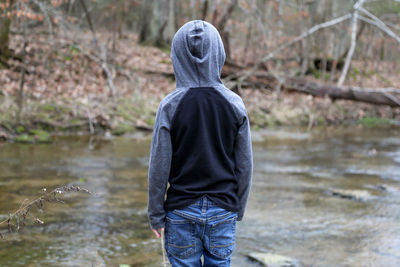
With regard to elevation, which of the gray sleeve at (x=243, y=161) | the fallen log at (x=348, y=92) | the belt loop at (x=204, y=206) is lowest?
the fallen log at (x=348, y=92)

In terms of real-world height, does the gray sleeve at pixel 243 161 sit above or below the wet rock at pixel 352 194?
above

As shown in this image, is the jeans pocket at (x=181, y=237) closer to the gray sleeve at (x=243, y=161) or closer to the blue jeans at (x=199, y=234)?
the blue jeans at (x=199, y=234)

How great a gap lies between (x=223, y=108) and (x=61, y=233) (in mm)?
3438

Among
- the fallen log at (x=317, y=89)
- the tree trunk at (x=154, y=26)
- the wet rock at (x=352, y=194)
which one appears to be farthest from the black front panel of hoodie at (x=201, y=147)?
the tree trunk at (x=154, y=26)

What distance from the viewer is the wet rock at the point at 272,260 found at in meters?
4.76

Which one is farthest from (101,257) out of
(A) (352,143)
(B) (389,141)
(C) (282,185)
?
(B) (389,141)

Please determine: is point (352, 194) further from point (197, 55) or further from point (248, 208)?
point (197, 55)

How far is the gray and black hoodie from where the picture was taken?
276 centimetres

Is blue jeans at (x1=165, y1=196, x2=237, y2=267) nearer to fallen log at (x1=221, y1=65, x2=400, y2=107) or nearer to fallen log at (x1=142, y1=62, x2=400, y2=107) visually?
fallen log at (x1=142, y1=62, x2=400, y2=107)

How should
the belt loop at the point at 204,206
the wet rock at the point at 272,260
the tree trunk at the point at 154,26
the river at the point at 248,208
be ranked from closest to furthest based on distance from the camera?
the belt loop at the point at 204,206
the wet rock at the point at 272,260
the river at the point at 248,208
the tree trunk at the point at 154,26

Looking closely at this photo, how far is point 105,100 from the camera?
43.5 ft

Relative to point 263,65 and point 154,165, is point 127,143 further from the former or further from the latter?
point 154,165

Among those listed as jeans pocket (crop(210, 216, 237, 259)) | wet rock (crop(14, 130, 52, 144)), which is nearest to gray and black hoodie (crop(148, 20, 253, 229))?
jeans pocket (crop(210, 216, 237, 259))

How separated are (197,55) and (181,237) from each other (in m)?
1.03
